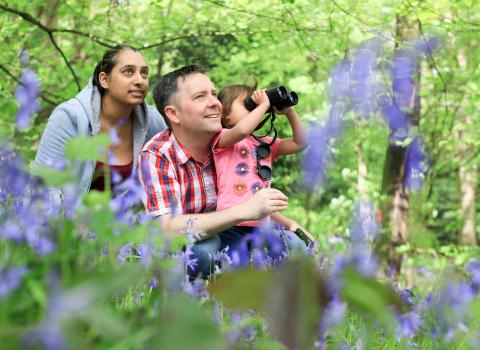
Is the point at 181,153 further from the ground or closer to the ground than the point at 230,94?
closer to the ground

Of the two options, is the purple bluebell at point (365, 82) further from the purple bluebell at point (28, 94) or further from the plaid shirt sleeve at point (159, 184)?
the plaid shirt sleeve at point (159, 184)

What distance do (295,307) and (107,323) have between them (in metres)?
0.11

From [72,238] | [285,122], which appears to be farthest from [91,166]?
[285,122]

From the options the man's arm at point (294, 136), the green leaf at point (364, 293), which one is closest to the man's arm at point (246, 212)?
the man's arm at point (294, 136)

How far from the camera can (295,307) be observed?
1.32 feet

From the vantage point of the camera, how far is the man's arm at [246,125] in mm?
2859

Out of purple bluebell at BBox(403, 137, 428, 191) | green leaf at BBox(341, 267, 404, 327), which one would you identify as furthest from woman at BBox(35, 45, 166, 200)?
green leaf at BBox(341, 267, 404, 327)

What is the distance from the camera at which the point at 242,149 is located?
3057 millimetres

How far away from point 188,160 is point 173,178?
149 mm

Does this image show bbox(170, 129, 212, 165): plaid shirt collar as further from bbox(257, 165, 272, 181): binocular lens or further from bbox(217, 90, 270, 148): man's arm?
bbox(257, 165, 272, 181): binocular lens

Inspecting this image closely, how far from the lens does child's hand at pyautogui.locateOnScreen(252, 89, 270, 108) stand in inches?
117

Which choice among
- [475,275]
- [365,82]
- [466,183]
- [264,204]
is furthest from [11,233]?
[466,183]

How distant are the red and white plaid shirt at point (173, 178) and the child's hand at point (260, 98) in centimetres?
30

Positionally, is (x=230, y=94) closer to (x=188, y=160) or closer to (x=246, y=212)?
(x=188, y=160)
